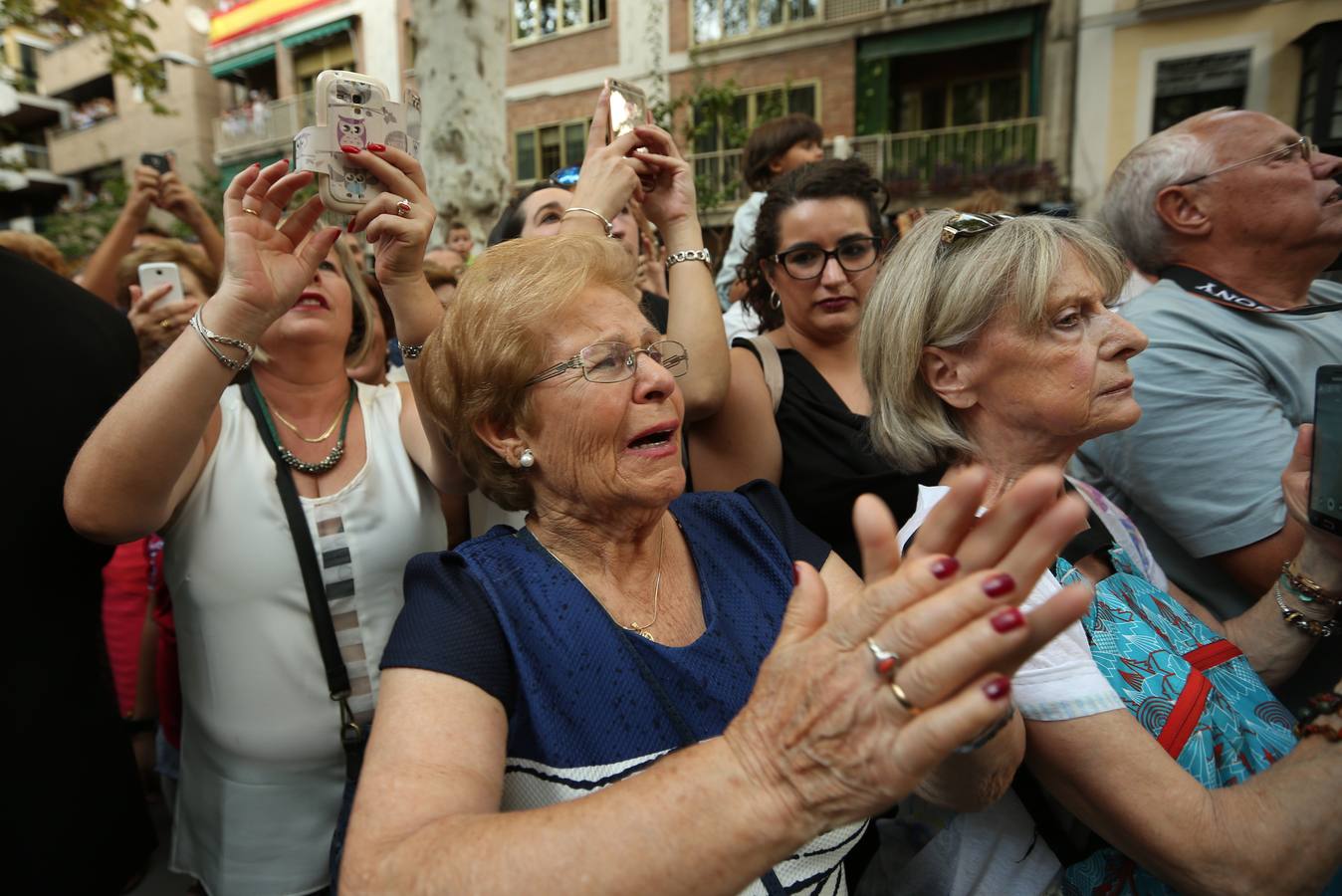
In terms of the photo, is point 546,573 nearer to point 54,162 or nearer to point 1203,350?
point 1203,350

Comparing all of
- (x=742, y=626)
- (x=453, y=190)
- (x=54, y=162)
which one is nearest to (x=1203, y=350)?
(x=742, y=626)

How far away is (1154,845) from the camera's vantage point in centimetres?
119

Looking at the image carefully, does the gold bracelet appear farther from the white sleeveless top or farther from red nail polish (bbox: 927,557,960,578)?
the white sleeveless top

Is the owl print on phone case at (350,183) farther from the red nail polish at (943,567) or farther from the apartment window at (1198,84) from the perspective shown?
the apartment window at (1198,84)

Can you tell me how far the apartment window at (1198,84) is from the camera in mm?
A: 10945

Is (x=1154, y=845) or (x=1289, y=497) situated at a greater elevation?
(x=1289, y=497)

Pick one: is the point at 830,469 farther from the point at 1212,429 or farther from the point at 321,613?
the point at 321,613

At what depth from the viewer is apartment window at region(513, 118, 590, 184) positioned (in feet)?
56.6

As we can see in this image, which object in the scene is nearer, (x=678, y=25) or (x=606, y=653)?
(x=606, y=653)

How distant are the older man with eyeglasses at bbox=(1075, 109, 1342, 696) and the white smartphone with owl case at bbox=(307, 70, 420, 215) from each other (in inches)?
76.6

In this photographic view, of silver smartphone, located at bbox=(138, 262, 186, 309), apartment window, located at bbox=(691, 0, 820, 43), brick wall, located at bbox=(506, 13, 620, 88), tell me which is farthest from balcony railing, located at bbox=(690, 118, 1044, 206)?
silver smartphone, located at bbox=(138, 262, 186, 309)

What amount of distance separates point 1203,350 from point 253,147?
25229 mm

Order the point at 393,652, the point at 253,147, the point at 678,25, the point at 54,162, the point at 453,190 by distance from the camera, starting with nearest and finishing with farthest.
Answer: the point at 393,652
the point at 453,190
the point at 678,25
the point at 253,147
the point at 54,162

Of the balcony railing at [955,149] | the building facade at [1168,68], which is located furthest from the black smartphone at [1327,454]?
the balcony railing at [955,149]
